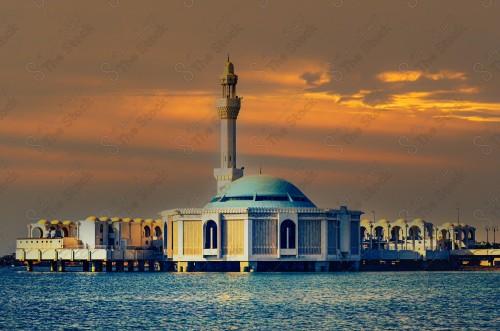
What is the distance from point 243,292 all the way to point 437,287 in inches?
1160

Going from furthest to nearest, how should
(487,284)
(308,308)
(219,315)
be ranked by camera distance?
(487,284), (308,308), (219,315)

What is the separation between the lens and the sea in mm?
111688

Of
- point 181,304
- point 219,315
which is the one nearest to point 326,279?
point 181,304

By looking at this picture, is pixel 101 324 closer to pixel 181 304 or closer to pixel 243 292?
pixel 181 304

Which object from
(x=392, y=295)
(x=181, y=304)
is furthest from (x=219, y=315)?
(x=392, y=295)

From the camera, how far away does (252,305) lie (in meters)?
132

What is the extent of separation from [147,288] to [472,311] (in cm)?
5511

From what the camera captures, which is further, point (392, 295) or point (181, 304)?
point (392, 295)

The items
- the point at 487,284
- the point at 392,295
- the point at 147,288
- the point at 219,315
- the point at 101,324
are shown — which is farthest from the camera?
the point at 487,284

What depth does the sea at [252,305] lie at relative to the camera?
112 metres

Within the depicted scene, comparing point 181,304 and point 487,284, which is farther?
point 487,284

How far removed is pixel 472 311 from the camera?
411ft

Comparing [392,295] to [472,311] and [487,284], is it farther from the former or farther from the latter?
[487,284]

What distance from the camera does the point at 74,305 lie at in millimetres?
135375
